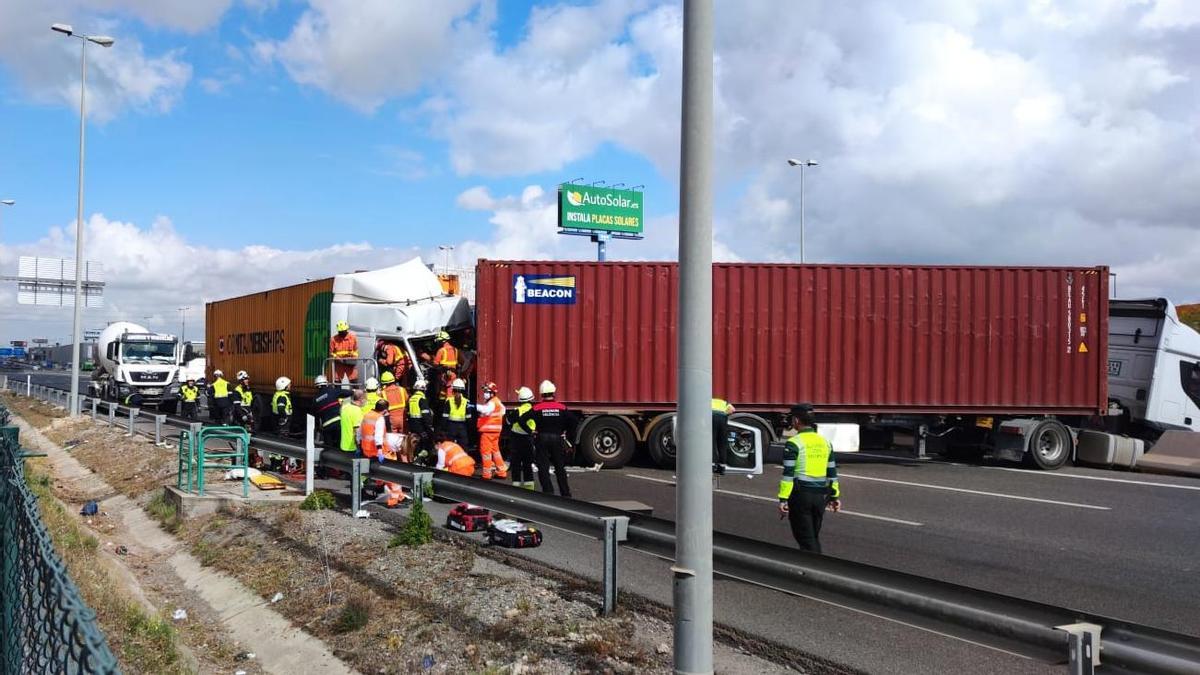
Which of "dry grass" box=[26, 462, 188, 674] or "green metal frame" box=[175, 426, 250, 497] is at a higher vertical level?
"green metal frame" box=[175, 426, 250, 497]

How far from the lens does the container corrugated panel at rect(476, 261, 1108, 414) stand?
16094 millimetres

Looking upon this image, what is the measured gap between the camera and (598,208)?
40.9 meters

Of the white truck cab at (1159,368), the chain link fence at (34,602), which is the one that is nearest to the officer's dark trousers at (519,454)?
the chain link fence at (34,602)

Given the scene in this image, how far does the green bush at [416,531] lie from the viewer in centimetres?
804

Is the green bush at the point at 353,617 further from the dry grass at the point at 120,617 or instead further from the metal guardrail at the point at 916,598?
the metal guardrail at the point at 916,598

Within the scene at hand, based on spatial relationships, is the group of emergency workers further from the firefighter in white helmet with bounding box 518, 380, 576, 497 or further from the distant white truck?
the distant white truck

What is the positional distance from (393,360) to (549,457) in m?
5.86

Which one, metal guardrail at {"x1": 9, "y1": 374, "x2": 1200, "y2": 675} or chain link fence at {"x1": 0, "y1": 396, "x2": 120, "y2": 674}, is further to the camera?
metal guardrail at {"x1": 9, "y1": 374, "x2": 1200, "y2": 675}

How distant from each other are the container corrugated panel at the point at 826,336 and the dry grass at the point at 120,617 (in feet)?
25.9

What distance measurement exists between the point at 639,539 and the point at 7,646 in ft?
11.6

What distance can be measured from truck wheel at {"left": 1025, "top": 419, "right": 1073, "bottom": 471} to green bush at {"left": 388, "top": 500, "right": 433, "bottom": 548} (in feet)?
40.0

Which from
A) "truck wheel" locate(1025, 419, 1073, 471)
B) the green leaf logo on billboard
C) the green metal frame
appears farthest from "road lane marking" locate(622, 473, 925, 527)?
the green leaf logo on billboard

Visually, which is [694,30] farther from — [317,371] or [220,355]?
[220,355]

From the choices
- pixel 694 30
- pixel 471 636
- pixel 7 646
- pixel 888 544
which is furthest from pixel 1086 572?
pixel 7 646
